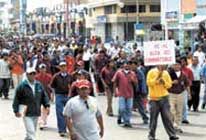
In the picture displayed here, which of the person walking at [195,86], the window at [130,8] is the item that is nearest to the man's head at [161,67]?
the person walking at [195,86]

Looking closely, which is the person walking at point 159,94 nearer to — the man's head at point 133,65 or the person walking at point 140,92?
the man's head at point 133,65

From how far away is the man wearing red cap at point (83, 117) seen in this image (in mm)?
8945

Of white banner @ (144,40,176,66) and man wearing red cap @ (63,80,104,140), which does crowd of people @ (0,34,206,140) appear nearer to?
man wearing red cap @ (63,80,104,140)

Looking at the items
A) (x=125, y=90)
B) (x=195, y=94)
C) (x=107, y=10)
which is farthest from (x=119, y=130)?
(x=107, y=10)

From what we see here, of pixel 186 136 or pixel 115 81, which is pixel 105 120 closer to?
pixel 115 81

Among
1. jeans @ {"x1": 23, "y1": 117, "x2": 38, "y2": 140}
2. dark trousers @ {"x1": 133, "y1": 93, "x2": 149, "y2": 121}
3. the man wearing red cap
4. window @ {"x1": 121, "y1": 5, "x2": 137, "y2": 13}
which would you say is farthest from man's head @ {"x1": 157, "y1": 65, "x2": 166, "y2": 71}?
window @ {"x1": 121, "y1": 5, "x2": 137, "y2": 13}

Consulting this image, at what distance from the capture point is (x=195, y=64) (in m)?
18.5

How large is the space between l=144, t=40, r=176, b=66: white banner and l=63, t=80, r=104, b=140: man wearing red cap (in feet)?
16.6

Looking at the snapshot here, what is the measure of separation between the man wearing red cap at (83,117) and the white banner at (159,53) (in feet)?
16.6

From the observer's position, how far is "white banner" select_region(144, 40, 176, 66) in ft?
46.0

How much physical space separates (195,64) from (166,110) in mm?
5458

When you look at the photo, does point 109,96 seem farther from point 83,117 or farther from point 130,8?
point 130,8

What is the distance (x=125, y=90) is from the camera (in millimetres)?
15836

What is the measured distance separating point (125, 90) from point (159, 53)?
202 cm
